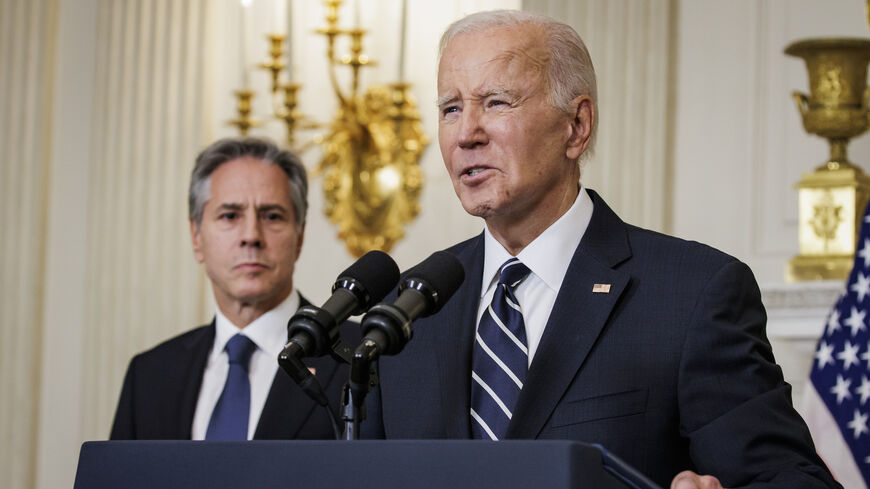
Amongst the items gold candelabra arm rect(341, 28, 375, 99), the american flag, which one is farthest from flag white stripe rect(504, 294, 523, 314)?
gold candelabra arm rect(341, 28, 375, 99)

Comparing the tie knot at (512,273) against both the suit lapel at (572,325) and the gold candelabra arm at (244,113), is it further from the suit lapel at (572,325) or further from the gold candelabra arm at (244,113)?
the gold candelabra arm at (244,113)

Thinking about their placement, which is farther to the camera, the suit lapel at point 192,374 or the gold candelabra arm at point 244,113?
the gold candelabra arm at point 244,113

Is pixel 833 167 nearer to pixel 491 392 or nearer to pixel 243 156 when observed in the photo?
pixel 243 156

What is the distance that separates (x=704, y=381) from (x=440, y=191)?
3.93 m

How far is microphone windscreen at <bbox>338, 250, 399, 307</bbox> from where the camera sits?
6.08 feet

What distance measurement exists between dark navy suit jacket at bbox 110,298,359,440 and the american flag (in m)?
1.68

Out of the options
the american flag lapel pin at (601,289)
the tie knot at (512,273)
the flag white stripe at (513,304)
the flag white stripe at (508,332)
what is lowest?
the flag white stripe at (508,332)

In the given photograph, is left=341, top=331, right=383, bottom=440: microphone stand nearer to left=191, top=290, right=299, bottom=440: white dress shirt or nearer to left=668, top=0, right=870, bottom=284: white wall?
left=191, top=290, right=299, bottom=440: white dress shirt

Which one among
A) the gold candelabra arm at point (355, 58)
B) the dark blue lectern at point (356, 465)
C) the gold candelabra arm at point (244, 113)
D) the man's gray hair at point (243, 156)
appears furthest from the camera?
the gold candelabra arm at point (244, 113)

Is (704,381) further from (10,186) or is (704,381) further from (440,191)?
(10,186)

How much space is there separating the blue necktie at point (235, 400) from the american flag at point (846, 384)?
72.5 inches

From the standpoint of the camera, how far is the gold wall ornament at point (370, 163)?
589 cm

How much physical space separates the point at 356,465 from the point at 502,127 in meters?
0.86

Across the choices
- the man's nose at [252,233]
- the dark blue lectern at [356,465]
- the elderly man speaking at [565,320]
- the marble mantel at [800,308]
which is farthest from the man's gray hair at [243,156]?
the marble mantel at [800,308]
